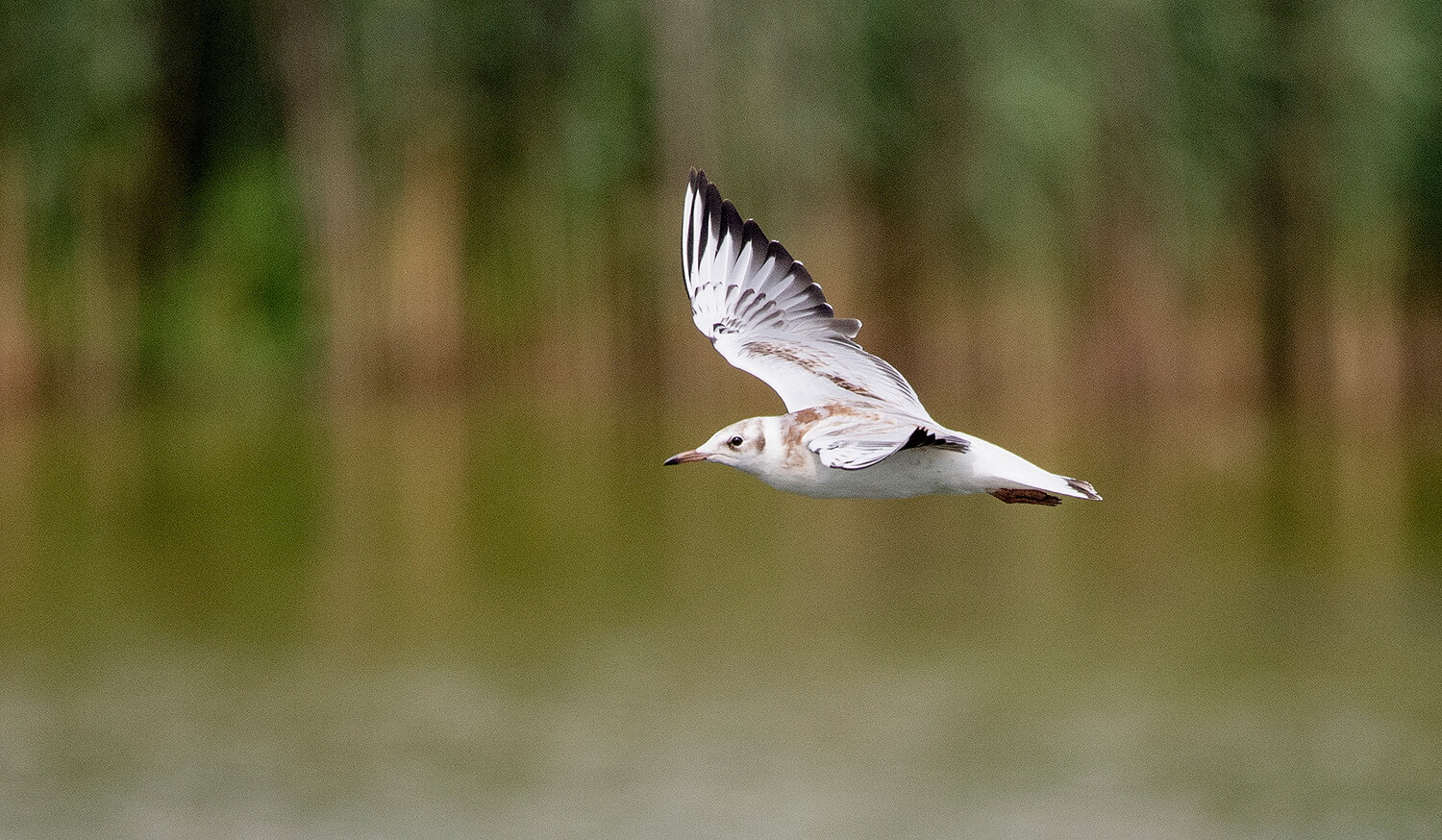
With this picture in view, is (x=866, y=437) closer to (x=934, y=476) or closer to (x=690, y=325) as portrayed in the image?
(x=934, y=476)

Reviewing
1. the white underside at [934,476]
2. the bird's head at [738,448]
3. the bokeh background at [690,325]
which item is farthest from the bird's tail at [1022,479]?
the bokeh background at [690,325]

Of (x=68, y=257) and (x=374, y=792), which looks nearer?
(x=374, y=792)

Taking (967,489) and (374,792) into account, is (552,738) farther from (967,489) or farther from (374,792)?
(967,489)

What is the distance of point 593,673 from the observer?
31.7 ft

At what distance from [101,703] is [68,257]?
208 inches

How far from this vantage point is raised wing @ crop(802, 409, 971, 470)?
10.0ft

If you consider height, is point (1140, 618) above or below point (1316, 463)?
below

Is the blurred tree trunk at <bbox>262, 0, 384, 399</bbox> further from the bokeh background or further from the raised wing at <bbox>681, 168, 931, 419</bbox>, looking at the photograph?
the raised wing at <bbox>681, 168, 931, 419</bbox>

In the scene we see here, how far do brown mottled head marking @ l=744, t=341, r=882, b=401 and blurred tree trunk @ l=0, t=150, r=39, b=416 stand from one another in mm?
9730

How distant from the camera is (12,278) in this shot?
12.7 m

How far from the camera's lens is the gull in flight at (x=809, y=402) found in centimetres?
342

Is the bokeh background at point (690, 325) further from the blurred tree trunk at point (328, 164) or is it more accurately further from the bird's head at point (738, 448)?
the bird's head at point (738, 448)

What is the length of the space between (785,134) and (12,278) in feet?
17.4

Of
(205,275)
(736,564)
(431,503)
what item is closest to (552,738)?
(736,564)
